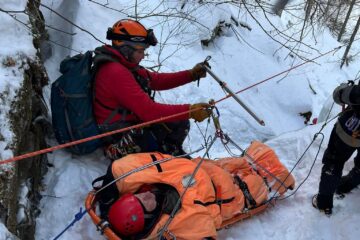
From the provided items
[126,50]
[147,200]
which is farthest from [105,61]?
[147,200]

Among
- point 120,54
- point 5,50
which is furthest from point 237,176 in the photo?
point 5,50

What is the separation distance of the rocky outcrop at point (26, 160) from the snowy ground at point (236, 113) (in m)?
0.21

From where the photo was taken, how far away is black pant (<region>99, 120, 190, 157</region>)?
355 centimetres

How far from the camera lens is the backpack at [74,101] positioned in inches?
135

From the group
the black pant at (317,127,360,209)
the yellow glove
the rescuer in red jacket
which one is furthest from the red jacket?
the black pant at (317,127,360,209)

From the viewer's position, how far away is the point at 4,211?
7.29 feet

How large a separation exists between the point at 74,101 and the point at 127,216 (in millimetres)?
1202

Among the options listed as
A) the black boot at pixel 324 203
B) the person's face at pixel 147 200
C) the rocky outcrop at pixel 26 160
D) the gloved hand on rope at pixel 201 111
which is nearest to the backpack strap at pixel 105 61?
the rocky outcrop at pixel 26 160

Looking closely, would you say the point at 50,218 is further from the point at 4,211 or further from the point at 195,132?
the point at 195,132

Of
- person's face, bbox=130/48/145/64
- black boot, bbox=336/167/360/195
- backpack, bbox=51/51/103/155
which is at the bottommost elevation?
black boot, bbox=336/167/360/195

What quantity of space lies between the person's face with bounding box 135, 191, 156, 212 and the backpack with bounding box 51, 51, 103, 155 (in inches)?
33.0

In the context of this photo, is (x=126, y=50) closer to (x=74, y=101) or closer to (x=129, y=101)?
(x=129, y=101)

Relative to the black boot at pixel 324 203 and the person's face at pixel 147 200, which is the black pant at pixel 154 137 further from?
the black boot at pixel 324 203

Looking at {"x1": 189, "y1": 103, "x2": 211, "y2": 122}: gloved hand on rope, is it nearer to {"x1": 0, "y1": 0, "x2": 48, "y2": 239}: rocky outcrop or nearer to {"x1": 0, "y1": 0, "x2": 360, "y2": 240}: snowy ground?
{"x1": 0, "y1": 0, "x2": 360, "y2": 240}: snowy ground
